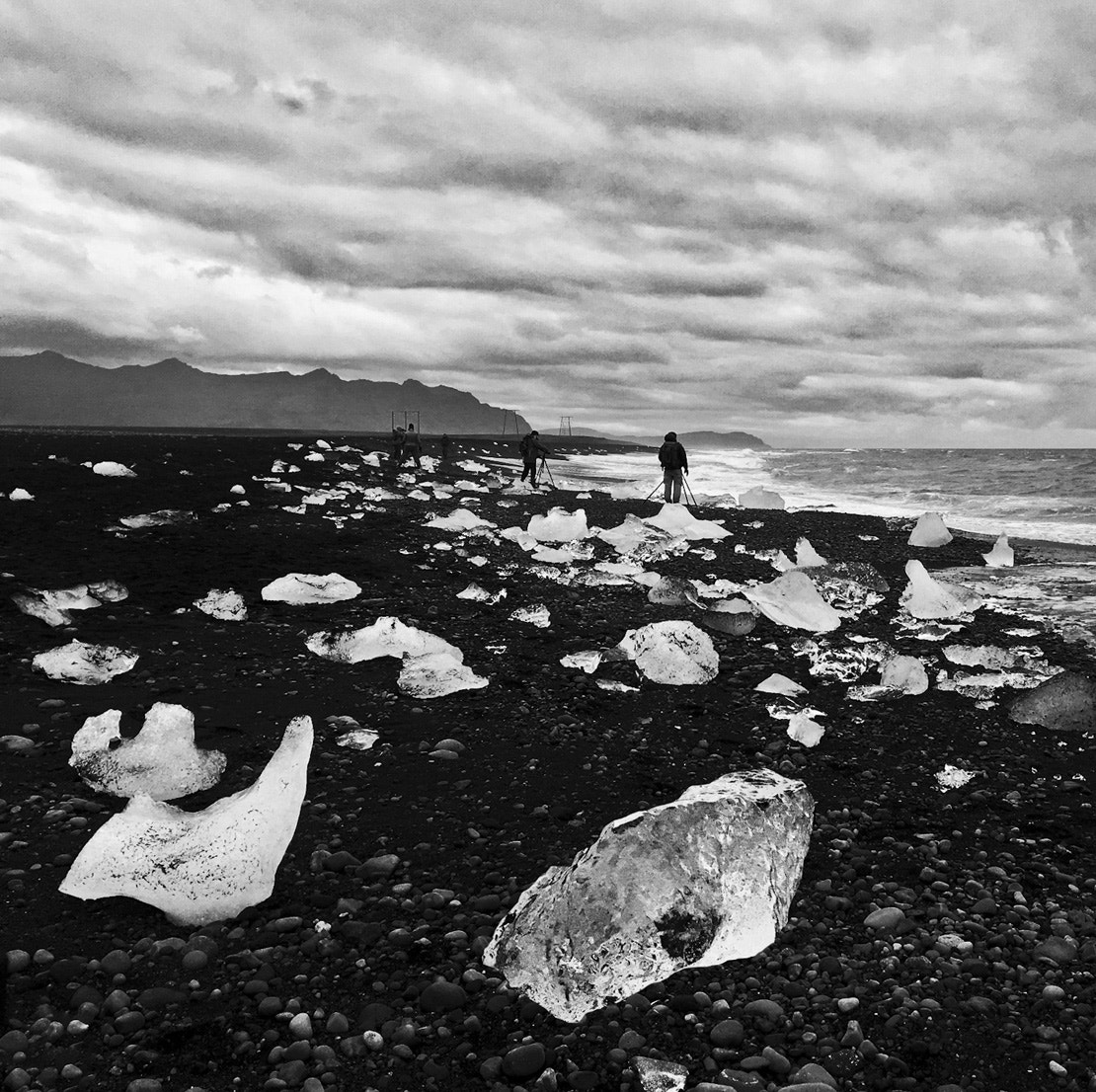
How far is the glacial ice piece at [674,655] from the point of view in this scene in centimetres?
573

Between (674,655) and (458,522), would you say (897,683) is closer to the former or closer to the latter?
(674,655)

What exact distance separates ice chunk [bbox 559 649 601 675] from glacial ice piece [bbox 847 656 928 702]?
6.28 feet

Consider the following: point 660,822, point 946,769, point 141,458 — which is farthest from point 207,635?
point 141,458

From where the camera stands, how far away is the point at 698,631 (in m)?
5.99

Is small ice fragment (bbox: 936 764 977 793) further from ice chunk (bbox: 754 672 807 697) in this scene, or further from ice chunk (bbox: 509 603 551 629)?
ice chunk (bbox: 509 603 551 629)

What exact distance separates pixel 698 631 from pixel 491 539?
6322mm

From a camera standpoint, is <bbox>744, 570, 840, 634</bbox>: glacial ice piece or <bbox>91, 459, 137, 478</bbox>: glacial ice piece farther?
<bbox>91, 459, 137, 478</bbox>: glacial ice piece

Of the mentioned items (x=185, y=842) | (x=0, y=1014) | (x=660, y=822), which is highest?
(x=660, y=822)

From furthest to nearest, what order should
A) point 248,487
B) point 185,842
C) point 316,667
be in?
point 248,487, point 316,667, point 185,842

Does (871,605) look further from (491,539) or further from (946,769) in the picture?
(491,539)

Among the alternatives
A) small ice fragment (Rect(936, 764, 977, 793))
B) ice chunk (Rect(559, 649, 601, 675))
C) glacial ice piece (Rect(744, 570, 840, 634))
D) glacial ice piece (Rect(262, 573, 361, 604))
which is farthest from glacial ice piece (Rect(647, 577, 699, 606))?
small ice fragment (Rect(936, 764, 977, 793))

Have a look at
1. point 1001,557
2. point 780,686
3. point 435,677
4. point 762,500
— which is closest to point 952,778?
point 780,686

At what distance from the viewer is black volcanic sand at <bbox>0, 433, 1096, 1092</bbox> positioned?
2.31 metres

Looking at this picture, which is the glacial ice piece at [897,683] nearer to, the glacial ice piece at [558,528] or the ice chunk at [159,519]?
the glacial ice piece at [558,528]
